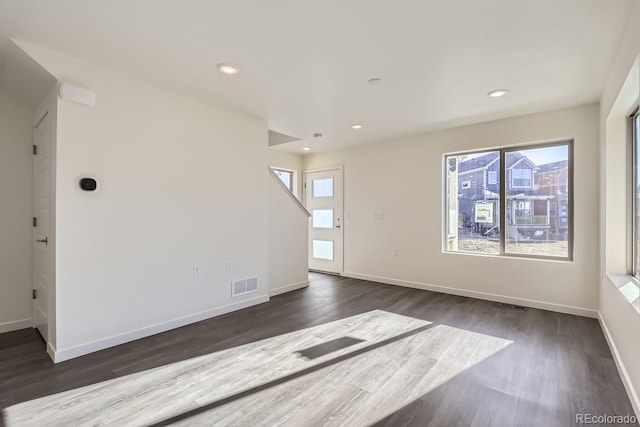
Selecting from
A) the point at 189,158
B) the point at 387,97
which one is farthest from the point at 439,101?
the point at 189,158

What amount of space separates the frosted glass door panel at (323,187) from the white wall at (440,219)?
1.11ft

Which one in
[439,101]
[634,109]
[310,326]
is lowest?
[310,326]

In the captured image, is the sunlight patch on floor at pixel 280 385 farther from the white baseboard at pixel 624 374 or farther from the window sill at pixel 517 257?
the window sill at pixel 517 257

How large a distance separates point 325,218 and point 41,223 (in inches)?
171

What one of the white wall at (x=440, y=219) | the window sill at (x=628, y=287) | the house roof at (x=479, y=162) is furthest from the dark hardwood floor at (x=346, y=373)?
the house roof at (x=479, y=162)

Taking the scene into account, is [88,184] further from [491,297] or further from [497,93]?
[491,297]

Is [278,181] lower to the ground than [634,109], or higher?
lower

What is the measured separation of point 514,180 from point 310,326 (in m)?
3.32

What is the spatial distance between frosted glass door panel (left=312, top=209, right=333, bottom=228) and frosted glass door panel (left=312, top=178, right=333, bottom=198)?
1.07ft

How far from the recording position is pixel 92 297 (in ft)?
8.74

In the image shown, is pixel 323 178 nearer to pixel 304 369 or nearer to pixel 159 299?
pixel 159 299

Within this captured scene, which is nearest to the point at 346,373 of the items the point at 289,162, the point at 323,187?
the point at 323,187

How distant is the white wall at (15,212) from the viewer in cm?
308

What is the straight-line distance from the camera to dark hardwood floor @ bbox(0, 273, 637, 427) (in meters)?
1.86
